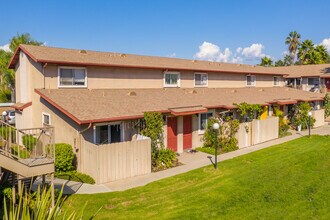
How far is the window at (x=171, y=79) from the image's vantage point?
23547 mm

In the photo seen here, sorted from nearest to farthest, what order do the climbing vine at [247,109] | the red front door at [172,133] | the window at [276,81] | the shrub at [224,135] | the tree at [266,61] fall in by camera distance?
the red front door at [172,133] < the shrub at [224,135] < the climbing vine at [247,109] < the window at [276,81] < the tree at [266,61]

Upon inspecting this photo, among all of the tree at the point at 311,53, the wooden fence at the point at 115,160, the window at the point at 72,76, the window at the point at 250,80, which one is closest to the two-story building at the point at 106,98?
the window at the point at 72,76

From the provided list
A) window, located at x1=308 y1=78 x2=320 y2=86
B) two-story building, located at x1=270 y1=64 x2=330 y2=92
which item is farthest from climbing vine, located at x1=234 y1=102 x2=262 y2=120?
window, located at x1=308 y1=78 x2=320 y2=86

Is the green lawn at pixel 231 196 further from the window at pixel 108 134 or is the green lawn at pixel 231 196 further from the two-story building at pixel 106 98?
the window at pixel 108 134

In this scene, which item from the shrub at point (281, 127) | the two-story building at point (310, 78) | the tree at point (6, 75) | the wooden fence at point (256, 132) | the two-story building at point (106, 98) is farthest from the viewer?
the tree at point (6, 75)

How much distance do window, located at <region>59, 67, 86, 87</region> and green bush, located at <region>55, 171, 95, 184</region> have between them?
589 cm

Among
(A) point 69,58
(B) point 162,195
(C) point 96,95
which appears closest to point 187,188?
(B) point 162,195

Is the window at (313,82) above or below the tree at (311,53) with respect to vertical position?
below

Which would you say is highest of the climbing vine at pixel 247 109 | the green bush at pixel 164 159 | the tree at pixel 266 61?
the tree at pixel 266 61

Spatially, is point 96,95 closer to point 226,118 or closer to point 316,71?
point 226,118

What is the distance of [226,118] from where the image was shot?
21156 mm

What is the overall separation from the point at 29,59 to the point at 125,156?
975 cm

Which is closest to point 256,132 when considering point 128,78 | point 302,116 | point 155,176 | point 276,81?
point 302,116

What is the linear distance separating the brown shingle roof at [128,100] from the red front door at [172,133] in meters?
1.02
